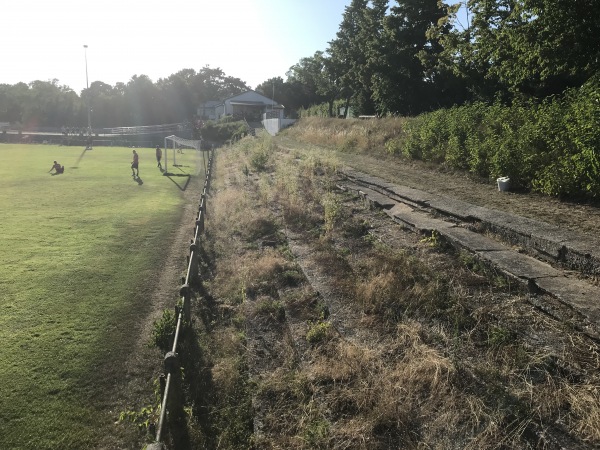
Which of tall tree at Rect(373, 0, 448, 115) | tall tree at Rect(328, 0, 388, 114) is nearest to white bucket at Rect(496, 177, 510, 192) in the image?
tall tree at Rect(373, 0, 448, 115)

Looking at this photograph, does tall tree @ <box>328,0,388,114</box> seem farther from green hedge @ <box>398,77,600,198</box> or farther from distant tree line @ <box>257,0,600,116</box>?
green hedge @ <box>398,77,600,198</box>

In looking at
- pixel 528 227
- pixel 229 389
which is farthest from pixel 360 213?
pixel 229 389

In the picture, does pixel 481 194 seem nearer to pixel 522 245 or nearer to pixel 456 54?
pixel 522 245

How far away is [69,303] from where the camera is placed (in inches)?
293

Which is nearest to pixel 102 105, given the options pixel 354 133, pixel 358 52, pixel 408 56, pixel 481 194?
pixel 358 52

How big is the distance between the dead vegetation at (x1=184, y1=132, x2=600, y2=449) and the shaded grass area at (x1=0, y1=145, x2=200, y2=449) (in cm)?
136

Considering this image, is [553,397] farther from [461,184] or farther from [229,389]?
[461,184]

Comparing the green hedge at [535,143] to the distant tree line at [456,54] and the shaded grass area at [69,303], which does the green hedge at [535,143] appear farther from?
the shaded grass area at [69,303]

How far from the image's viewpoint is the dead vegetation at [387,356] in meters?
3.39

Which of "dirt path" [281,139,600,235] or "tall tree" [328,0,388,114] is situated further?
"tall tree" [328,0,388,114]

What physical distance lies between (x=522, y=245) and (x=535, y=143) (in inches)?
142

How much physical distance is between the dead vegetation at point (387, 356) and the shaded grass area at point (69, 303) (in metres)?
1.36

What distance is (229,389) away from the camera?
4.99 m

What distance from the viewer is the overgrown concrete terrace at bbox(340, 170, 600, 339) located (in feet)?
14.2
